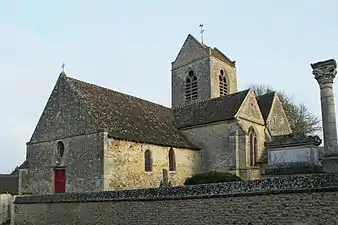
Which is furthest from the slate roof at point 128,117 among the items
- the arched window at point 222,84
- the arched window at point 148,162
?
the arched window at point 222,84

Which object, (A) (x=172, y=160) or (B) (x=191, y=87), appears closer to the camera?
(A) (x=172, y=160)

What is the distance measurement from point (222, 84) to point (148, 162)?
15.5 meters

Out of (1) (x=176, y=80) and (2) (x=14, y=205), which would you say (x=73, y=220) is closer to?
(2) (x=14, y=205)

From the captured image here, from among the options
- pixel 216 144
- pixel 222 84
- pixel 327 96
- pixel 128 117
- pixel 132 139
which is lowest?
pixel 216 144

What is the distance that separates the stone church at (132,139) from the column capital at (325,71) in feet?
35.9

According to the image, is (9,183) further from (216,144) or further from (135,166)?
(216,144)

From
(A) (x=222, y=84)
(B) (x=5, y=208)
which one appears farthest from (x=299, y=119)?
(B) (x=5, y=208)

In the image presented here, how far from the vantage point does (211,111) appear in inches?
1006

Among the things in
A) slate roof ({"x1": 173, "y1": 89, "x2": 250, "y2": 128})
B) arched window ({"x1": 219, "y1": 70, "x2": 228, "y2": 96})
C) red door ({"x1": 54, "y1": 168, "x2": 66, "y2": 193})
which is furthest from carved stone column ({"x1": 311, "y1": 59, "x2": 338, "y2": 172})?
arched window ({"x1": 219, "y1": 70, "x2": 228, "y2": 96})

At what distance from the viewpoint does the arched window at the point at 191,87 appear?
3335 cm

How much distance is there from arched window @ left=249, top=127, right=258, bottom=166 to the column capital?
13.2 meters

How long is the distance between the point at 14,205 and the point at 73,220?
5387mm

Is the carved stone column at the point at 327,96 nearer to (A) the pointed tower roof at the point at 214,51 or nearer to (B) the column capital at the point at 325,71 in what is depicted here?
(B) the column capital at the point at 325,71

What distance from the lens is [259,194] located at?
29.9ft
